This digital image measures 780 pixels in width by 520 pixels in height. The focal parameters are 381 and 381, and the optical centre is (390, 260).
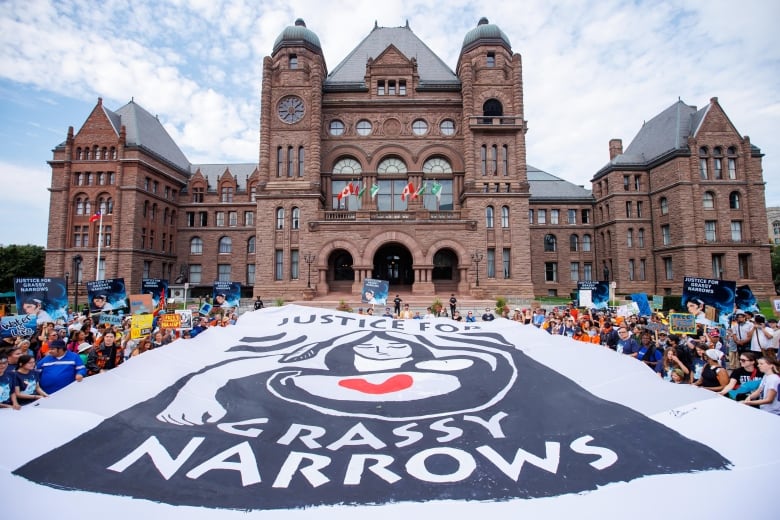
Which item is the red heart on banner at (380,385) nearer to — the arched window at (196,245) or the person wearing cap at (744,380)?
the person wearing cap at (744,380)

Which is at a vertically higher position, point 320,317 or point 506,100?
point 506,100

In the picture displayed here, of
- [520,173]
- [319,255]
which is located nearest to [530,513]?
[319,255]

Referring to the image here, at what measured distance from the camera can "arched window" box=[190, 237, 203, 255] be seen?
46.9 metres

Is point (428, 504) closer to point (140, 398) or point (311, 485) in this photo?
point (311, 485)

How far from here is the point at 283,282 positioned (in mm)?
31969

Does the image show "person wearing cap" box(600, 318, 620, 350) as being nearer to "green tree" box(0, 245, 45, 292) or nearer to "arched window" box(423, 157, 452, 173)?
"arched window" box(423, 157, 452, 173)

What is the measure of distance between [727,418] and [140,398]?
8074mm

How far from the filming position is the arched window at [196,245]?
46906 millimetres

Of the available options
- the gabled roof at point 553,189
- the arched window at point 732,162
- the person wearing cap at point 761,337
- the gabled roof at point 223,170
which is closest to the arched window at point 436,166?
the gabled roof at point 553,189

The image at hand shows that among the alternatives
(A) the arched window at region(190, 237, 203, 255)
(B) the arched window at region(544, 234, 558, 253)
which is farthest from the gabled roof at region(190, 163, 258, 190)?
(B) the arched window at region(544, 234, 558, 253)

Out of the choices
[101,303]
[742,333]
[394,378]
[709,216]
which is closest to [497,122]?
[709,216]

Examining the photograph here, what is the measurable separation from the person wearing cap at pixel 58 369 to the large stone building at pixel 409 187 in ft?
80.4

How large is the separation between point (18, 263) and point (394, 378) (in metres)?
61.4

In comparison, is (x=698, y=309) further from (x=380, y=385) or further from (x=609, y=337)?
(x=380, y=385)
